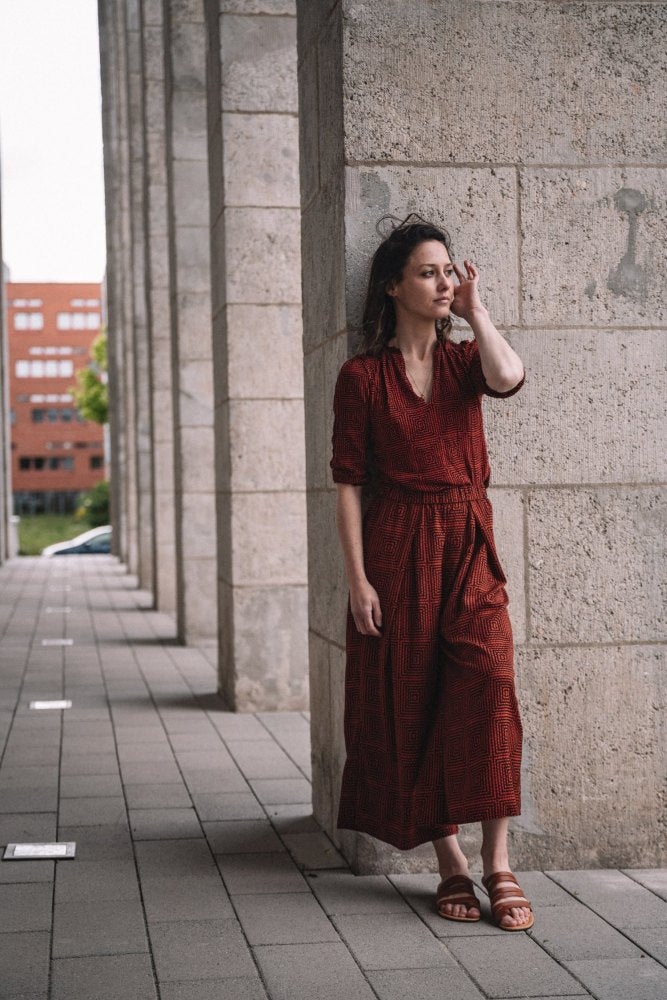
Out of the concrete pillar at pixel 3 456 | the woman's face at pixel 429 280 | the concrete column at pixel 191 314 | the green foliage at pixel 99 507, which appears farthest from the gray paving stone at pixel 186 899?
the green foliage at pixel 99 507

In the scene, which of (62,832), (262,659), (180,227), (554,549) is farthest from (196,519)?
(554,549)

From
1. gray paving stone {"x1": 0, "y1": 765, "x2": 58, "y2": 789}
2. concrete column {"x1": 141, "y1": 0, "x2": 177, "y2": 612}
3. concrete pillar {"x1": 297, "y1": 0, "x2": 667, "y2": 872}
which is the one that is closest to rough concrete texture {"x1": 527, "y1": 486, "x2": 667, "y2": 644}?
concrete pillar {"x1": 297, "y1": 0, "x2": 667, "y2": 872}

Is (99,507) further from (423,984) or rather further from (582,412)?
(423,984)

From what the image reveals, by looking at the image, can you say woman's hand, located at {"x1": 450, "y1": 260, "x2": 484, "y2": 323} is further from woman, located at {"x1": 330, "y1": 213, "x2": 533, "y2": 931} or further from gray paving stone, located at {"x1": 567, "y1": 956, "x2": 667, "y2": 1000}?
gray paving stone, located at {"x1": 567, "y1": 956, "x2": 667, "y2": 1000}

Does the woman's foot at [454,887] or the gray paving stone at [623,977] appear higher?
the woman's foot at [454,887]

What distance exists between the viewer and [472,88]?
5.12 m

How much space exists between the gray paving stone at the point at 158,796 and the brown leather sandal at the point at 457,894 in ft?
6.39

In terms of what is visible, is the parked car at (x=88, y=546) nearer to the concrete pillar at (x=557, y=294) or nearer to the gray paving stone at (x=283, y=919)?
the concrete pillar at (x=557, y=294)

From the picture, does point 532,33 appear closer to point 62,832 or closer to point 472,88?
point 472,88

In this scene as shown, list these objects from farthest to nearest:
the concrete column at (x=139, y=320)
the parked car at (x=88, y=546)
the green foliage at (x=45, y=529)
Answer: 1. the green foliage at (x=45, y=529)
2. the parked car at (x=88, y=546)
3. the concrete column at (x=139, y=320)

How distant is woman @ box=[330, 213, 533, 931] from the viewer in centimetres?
453

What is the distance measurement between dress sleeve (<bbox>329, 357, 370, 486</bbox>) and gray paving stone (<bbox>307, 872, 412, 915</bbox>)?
4.61 ft

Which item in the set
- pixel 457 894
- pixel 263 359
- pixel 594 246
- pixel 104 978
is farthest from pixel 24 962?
pixel 263 359

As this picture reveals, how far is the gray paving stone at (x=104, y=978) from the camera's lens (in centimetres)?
388
